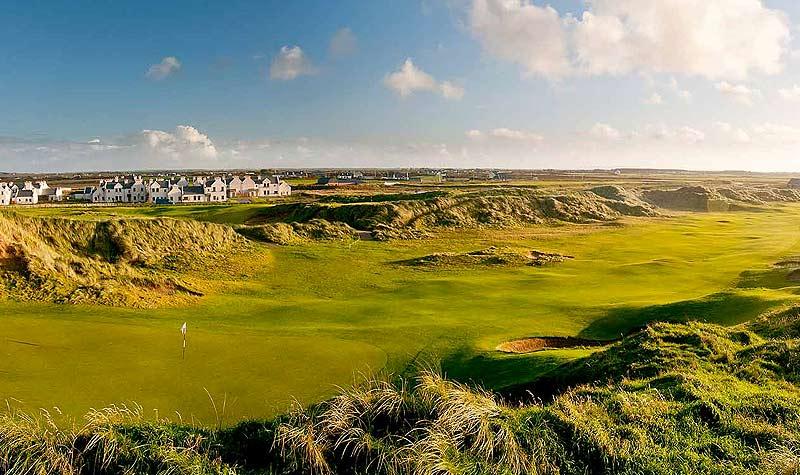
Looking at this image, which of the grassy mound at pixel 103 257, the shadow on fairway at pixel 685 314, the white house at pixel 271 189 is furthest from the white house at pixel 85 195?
the shadow on fairway at pixel 685 314

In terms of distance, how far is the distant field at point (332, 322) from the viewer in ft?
44.4

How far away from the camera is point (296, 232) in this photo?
48.5 meters

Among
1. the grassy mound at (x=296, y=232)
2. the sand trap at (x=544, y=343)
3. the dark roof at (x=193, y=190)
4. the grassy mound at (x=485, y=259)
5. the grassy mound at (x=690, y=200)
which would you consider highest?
the dark roof at (x=193, y=190)

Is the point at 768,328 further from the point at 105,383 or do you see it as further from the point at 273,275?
the point at 273,275

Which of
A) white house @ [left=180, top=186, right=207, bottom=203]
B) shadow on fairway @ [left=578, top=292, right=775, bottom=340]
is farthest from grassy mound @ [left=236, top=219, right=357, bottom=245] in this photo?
white house @ [left=180, top=186, right=207, bottom=203]

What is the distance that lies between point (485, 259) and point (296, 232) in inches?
726

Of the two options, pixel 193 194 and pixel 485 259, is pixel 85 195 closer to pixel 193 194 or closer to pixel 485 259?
pixel 193 194

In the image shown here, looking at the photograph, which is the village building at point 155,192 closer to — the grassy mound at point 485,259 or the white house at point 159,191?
the white house at point 159,191

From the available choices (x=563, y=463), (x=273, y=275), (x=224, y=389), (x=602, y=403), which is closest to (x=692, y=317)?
(x=602, y=403)

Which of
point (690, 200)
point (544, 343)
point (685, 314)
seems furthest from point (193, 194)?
point (685, 314)

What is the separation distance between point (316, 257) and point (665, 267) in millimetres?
23849

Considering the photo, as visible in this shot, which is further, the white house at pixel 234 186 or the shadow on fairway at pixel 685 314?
the white house at pixel 234 186

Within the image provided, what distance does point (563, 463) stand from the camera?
7391mm

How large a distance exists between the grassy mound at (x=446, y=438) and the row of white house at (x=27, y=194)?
106712 mm
